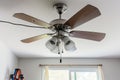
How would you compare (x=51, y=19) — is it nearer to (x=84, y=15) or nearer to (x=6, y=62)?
(x=84, y=15)

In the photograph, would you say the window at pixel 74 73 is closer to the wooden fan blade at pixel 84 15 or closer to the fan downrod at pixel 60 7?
the fan downrod at pixel 60 7

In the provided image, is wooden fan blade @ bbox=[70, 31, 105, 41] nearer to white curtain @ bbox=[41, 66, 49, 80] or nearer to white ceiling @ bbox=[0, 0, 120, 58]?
white ceiling @ bbox=[0, 0, 120, 58]

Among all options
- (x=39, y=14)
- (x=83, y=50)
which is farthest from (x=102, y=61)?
(x=39, y=14)

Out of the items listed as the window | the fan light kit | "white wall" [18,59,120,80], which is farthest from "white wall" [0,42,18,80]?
the fan light kit

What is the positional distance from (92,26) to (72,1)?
76cm

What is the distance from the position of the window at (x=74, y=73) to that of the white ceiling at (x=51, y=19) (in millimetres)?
396

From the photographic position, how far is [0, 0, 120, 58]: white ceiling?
1.96m

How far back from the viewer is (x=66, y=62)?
173 inches

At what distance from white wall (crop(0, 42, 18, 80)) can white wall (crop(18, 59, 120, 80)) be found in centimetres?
39

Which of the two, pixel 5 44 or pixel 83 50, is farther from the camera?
pixel 83 50

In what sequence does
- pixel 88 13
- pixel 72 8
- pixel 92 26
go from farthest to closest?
1. pixel 92 26
2. pixel 72 8
3. pixel 88 13

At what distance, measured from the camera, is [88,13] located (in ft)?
5.16

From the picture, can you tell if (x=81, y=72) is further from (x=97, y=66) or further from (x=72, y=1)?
(x=72, y=1)

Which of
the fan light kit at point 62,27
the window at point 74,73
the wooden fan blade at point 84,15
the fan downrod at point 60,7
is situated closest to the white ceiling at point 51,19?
the fan downrod at point 60,7
